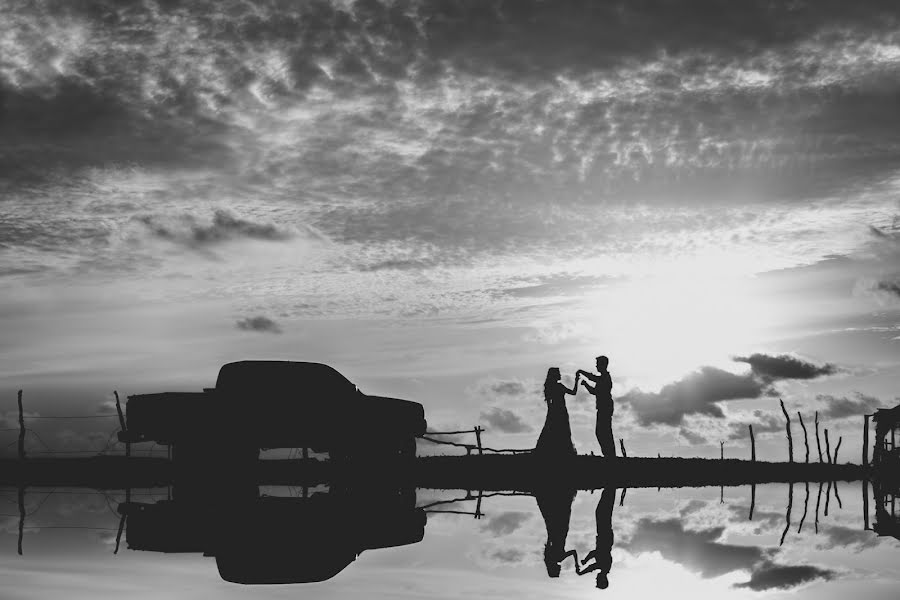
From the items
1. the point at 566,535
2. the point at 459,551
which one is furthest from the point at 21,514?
the point at 566,535

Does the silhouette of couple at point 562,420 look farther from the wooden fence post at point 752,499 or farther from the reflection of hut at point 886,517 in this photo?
the reflection of hut at point 886,517

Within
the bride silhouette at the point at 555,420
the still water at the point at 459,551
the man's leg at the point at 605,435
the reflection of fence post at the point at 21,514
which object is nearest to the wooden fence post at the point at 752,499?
the still water at the point at 459,551

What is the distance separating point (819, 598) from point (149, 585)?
21.6 ft

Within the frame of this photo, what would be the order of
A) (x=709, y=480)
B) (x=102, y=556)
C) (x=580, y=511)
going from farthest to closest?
(x=709, y=480) → (x=580, y=511) → (x=102, y=556)

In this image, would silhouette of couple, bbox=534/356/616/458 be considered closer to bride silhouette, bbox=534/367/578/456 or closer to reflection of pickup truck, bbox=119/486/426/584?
bride silhouette, bbox=534/367/578/456

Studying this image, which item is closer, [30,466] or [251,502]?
[251,502]

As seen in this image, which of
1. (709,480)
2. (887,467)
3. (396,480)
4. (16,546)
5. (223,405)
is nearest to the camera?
(16,546)

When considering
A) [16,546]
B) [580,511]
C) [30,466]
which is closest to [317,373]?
[580,511]

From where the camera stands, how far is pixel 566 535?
13164 mm

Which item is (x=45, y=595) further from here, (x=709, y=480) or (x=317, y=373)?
(x=709, y=480)

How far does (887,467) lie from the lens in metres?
40.4

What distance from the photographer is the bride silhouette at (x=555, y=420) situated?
24750 mm

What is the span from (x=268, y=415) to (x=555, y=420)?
313 inches

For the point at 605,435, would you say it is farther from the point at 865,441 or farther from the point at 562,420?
the point at 865,441
